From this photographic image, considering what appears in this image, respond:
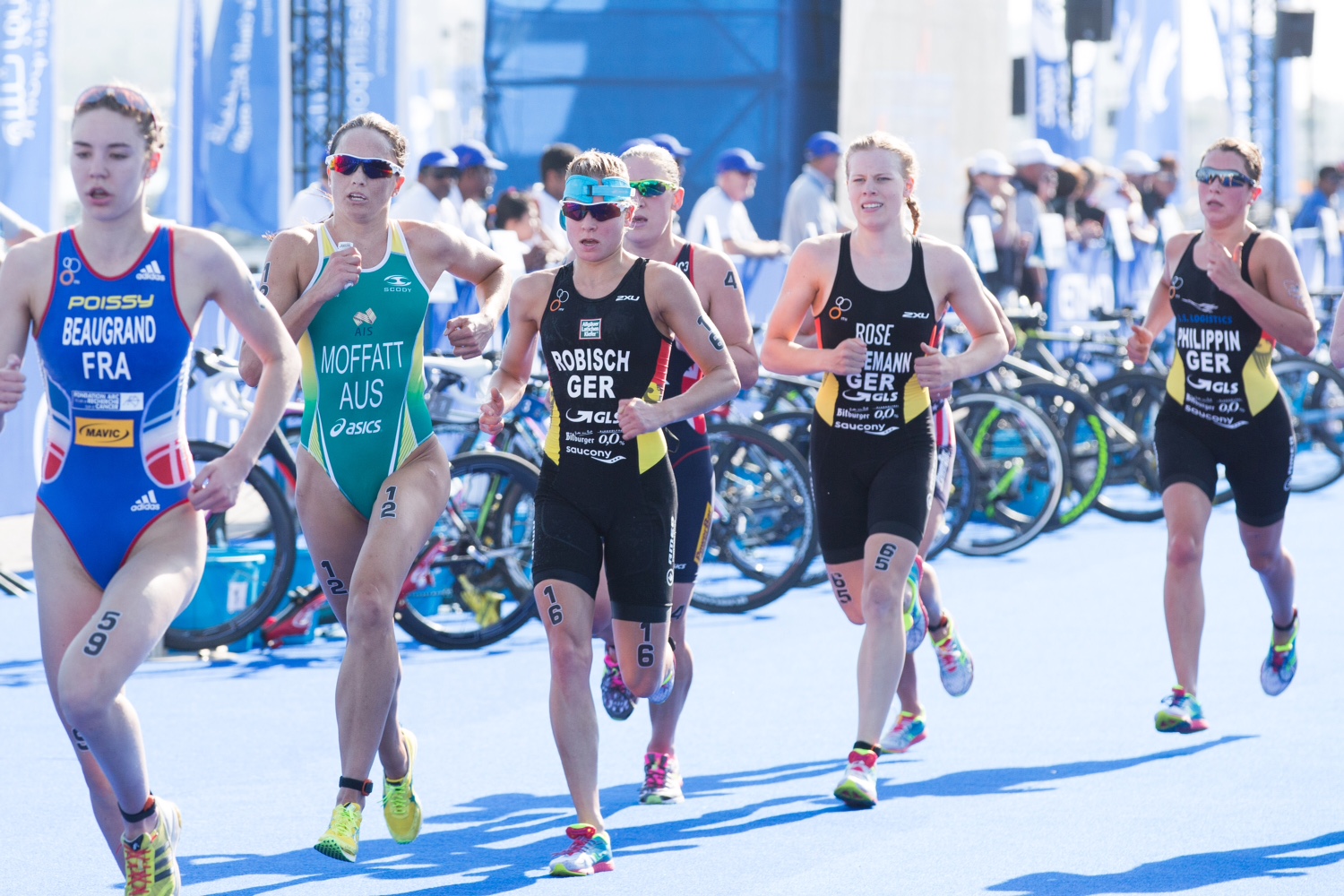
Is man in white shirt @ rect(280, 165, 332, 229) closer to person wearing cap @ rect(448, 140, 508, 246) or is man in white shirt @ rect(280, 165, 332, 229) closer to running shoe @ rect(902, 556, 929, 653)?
person wearing cap @ rect(448, 140, 508, 246)

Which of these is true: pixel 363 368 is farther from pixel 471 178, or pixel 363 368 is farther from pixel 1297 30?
pixel 1297 30

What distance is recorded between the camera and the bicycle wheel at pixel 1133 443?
40.2ft

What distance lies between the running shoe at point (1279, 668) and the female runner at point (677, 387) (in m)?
2.50

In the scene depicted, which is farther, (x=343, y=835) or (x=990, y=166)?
(x=990, y=166)

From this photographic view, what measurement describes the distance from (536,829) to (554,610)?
0.86 meters

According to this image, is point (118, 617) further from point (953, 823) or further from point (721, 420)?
point (721, 420)

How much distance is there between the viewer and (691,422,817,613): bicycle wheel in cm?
957

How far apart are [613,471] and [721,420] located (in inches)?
183

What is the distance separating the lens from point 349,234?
521 cm

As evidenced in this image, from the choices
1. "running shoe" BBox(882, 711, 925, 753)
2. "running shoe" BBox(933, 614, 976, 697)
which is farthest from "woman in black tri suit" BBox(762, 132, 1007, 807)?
"running shoe" BBox(933, 614, 976, 697)

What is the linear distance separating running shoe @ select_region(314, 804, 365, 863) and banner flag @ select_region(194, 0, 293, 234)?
1068 cm

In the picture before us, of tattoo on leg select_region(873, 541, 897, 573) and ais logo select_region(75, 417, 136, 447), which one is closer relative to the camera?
ais logo select_region(75, 417, 136, 447)

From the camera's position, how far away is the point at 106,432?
14.2 feet

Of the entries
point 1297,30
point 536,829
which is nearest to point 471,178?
point 536,829
